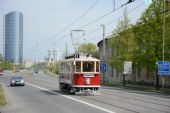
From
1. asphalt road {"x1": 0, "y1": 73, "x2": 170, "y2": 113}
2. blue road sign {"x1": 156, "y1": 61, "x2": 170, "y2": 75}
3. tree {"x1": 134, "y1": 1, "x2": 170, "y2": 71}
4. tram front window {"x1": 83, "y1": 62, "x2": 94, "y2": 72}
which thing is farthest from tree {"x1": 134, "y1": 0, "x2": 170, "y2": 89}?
asphalt road {"x1": 0, "y1": 73, "x2": 170, "y2": 113}

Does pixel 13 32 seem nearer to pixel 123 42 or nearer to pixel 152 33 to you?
pixel 123 42

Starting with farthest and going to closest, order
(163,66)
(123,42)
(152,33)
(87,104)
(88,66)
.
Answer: (123,42), (152,33), (163,66), (88,66), (87,104)

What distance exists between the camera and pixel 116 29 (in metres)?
64.6

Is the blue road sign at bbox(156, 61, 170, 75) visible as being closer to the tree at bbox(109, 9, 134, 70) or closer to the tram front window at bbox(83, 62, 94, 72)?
the tree at bbox(109, 9, 134, 70)

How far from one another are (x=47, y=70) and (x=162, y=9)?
484 ft

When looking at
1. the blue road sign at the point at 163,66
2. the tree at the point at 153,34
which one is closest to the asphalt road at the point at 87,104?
the blue road sign at the point at 163,66

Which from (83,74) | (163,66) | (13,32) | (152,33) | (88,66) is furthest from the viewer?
(13,32)

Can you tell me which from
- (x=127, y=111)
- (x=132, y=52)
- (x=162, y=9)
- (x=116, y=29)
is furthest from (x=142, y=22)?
(x=127, y=111)

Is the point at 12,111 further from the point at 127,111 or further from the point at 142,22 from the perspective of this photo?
the point at 142,22

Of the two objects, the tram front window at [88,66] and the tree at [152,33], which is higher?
the tree at [152,33]

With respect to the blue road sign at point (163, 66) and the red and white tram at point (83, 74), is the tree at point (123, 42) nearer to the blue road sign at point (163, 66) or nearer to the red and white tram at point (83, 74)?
the blue road sign at point (163, 66)

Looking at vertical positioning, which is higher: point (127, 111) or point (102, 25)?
point (102, 25)

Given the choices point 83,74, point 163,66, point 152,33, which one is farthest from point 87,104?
point 152,33

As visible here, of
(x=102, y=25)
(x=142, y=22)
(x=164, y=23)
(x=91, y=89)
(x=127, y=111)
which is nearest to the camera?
(x=127, y=111)
